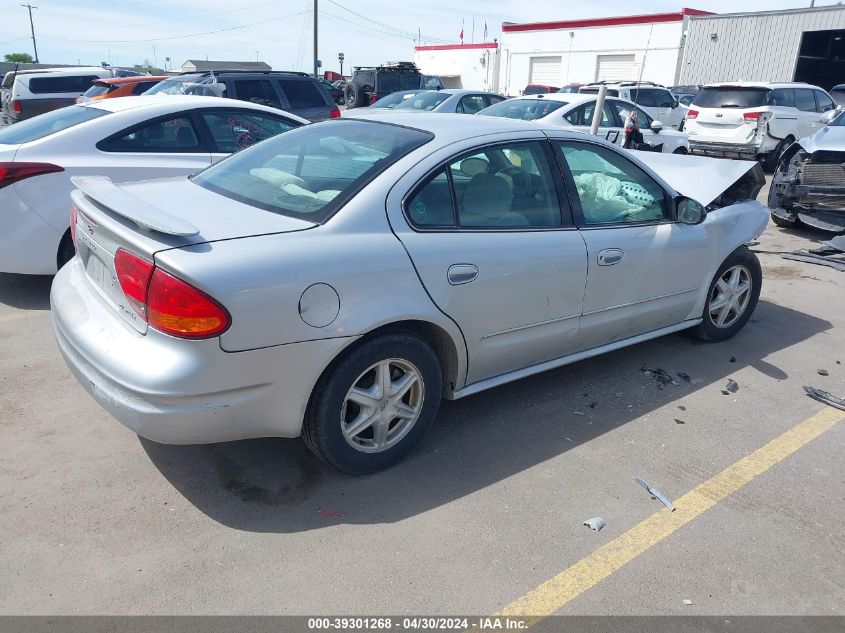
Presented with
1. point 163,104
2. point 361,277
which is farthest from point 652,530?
point 163,104

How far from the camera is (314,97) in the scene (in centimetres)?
1124

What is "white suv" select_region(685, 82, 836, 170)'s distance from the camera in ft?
46.9

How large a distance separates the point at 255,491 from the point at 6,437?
53.8 inches

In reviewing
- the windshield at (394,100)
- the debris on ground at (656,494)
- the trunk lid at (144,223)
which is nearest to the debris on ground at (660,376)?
the debris on ground at (656,494)

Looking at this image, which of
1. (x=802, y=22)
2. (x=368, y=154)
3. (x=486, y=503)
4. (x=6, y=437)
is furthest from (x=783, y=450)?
(x=802, y=22)

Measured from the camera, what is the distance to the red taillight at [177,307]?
8.52ft

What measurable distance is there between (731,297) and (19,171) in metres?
5.26

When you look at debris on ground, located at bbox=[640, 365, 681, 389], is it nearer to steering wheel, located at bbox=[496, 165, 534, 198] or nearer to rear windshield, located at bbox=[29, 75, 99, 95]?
steering wheel, located at bbox=[496, 165, 534, 198]

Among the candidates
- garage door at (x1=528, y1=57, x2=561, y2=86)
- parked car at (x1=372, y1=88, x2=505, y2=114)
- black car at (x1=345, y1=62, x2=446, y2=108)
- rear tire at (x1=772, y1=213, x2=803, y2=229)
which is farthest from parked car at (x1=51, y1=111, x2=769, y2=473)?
garage door at (x1=528, y1=57, x2=561, y2=86)

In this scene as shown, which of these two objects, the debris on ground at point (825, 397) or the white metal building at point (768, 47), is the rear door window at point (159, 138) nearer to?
the debris on ground at point (825, 397)

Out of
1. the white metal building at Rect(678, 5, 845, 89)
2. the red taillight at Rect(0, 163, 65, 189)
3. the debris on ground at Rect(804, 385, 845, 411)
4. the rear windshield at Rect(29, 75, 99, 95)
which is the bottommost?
the debris on ground at Rect(804, 385, 845, 411)

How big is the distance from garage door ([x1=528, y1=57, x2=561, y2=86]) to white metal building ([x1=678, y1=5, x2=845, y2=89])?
28.0 feet

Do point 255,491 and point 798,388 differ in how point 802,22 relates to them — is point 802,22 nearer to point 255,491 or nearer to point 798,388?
point 798,388

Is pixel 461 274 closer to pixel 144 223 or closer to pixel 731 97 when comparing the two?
pixel 144 223
